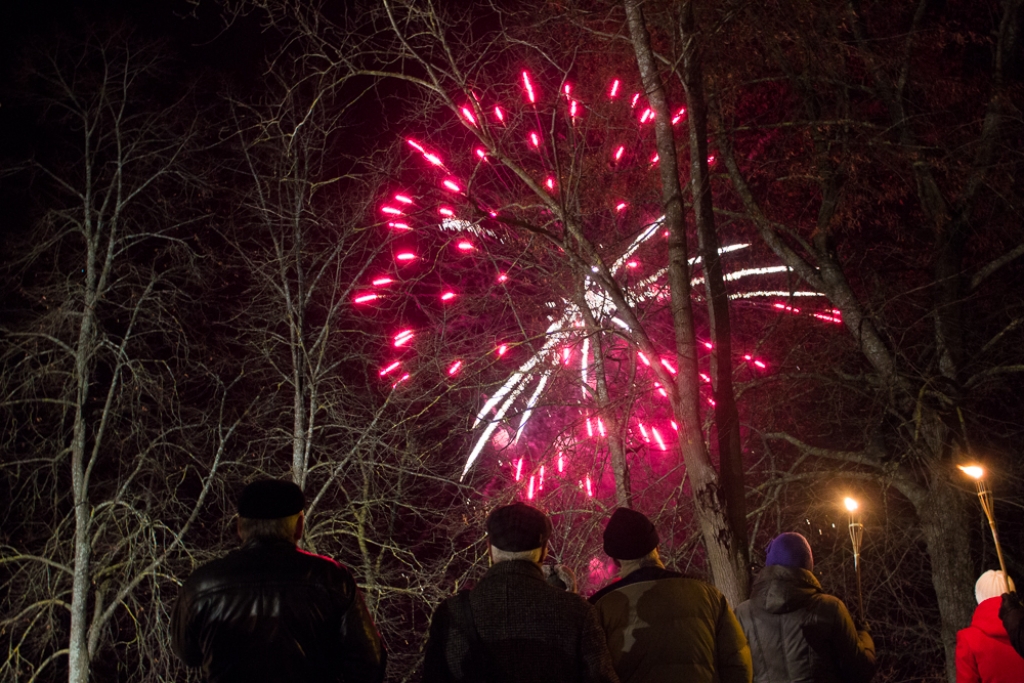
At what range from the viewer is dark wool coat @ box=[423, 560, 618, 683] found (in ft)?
11.0

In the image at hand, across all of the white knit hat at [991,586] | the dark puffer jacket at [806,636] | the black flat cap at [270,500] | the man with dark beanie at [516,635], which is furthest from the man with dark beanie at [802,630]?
the black flat cap at [270,500]

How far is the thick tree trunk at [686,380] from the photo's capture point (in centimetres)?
792

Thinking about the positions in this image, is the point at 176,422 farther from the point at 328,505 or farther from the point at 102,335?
the point at 328,505

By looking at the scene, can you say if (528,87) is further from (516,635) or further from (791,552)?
(516,635)

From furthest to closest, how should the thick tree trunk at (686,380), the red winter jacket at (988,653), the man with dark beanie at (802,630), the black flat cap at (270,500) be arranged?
the thick tree trunk at (686,380)
the red winter jacket at (988,653)
the man with dark beanie at (802,630)
the black flat cap at (270,500)

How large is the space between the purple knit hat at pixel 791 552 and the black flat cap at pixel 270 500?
2.40 metres

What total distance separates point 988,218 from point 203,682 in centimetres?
1286

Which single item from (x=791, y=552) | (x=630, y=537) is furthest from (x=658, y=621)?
(x=791, y=552)

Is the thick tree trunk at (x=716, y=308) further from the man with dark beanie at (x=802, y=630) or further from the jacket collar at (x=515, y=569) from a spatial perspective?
the jacket collar at (x=515, y=569)

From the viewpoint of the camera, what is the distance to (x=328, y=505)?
75.3 feet

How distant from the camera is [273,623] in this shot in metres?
3.29

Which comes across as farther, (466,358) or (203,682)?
(466,358)

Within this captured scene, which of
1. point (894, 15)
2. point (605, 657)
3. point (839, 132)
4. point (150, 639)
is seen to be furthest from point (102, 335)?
point (605, 657)

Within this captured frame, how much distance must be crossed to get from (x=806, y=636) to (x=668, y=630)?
44.0 inches
